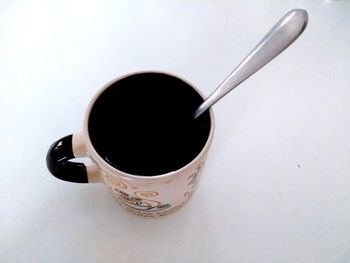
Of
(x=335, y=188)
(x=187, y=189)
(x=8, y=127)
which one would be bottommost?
(x=335, y=188)

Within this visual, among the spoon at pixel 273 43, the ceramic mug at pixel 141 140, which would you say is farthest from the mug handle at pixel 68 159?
the spoon at pixel 273 43

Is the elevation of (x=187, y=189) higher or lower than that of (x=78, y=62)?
lower

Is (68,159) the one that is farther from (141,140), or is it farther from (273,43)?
(273,43)

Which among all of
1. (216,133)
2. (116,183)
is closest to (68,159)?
(116,183)

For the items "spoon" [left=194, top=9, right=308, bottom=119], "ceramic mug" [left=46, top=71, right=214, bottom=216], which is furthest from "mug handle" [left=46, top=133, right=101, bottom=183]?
"spoon" [left=194, top=9, right=308, bottom=119]

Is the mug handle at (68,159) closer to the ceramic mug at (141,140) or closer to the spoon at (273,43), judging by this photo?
the ceramic mug at (141,140)

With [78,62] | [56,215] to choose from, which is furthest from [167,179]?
[78,62]

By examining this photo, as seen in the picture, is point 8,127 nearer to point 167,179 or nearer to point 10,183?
point 10,183
